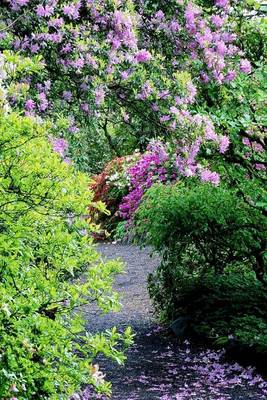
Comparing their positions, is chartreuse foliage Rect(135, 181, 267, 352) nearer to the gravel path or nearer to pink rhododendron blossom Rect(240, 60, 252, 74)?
the gravel path

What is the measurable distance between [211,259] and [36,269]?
4867 millimetres

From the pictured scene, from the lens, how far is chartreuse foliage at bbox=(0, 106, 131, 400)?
2.72m

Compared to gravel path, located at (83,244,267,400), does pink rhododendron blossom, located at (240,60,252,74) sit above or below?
above

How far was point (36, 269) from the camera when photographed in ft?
10.00

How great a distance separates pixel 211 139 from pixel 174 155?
0.33 m

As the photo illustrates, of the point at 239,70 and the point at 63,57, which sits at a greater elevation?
the point at 239,70

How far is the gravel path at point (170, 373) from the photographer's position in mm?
5227

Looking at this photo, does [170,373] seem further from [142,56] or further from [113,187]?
[113,187]

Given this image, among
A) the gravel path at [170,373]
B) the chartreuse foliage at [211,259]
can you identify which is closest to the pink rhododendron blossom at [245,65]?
the chartreuse foliage at [211,259]

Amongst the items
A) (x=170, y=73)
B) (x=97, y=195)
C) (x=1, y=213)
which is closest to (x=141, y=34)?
(x=170, y=73)

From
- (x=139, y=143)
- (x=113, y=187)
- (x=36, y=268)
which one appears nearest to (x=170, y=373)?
(x=139, y=143)

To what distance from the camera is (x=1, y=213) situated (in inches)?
111

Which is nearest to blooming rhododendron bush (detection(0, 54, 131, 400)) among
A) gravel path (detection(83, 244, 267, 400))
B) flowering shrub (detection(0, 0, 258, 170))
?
flowering shrub (detection(0, 0, 258, 170))

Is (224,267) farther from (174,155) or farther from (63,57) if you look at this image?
(63,57)
